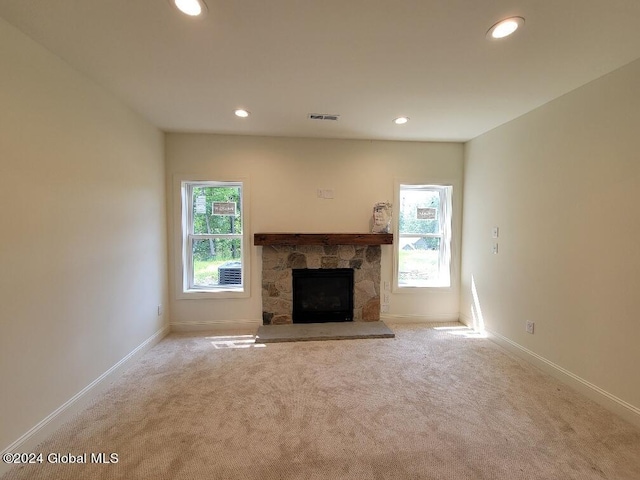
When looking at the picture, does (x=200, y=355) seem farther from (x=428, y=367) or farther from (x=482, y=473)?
(x=482, y=473)

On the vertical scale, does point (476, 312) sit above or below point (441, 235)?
below

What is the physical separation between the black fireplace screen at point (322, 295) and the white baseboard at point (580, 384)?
5.85 feet

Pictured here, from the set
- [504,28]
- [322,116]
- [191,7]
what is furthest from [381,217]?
[191,7]

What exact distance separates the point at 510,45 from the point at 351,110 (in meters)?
1.27

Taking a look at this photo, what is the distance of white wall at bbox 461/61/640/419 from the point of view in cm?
181

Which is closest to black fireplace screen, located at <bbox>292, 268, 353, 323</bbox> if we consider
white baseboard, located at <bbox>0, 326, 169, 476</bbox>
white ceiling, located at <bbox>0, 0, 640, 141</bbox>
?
white baseboard, located at <bbox>0, 326, 169, 476</bbox>

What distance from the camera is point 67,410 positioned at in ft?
5.88

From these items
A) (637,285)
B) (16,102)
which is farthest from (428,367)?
(16,102)

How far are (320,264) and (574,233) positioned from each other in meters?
2.45

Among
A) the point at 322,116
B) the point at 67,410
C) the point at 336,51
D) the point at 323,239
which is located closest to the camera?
the point at 336,51

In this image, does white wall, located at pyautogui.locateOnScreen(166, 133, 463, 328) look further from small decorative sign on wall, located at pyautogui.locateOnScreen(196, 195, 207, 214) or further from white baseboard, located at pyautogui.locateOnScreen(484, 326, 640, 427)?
white baseboard, located at pyautogui.locateOnScreen(484, 326, 640, 427)

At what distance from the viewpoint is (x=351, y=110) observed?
2555 mm

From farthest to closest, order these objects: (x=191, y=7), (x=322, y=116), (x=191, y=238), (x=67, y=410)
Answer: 1. (x=191, y=238)
2. (x=322, y=116)
3. (x=67, y=410)
4. (x=191, y=7)

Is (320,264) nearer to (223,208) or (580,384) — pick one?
(223,208)
